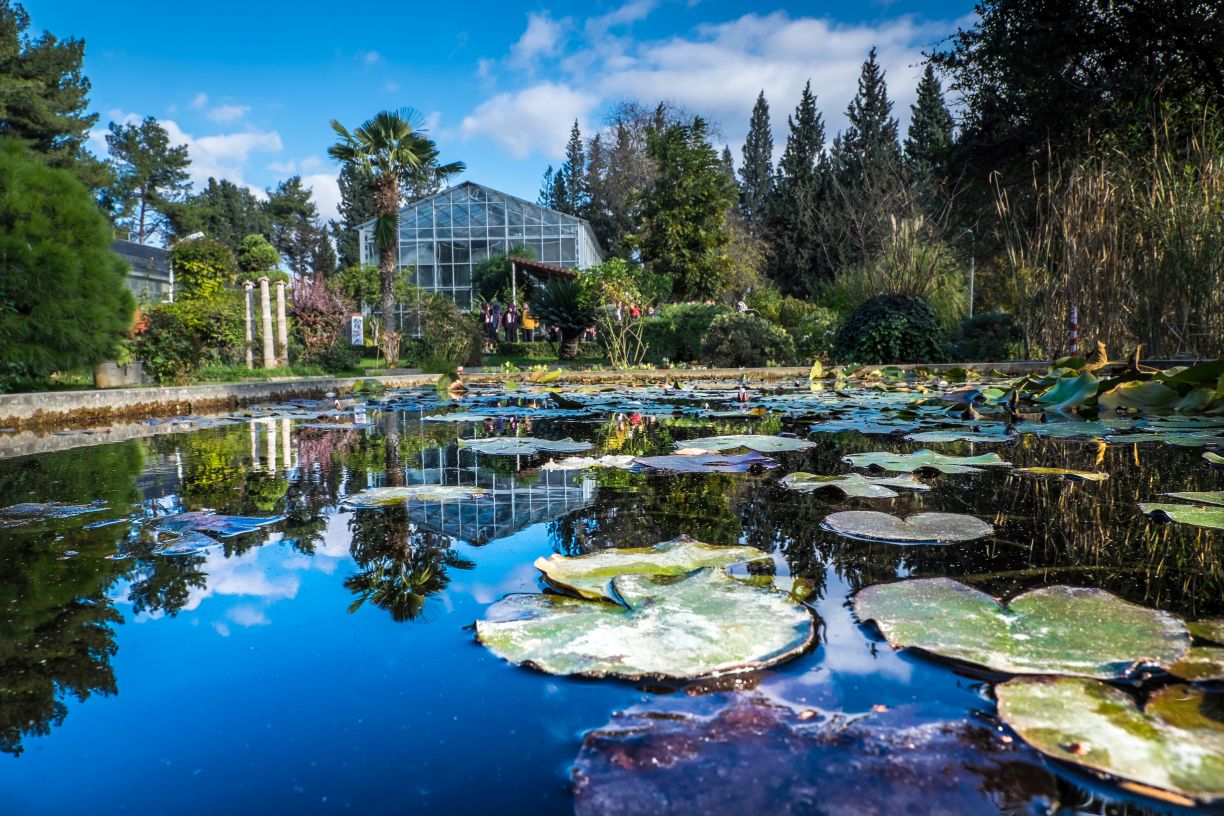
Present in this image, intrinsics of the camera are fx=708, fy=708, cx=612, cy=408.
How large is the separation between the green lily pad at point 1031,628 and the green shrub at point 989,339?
865 centimetres

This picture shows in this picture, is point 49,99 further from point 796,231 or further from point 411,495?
point 411,495

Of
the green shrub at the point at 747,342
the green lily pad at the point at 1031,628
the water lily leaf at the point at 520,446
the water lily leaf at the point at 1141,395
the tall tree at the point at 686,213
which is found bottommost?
the water lily leaf at the point at 520,446

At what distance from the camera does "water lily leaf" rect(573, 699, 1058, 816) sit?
1.50 feet

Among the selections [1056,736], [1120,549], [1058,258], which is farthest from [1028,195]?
[1056,736]

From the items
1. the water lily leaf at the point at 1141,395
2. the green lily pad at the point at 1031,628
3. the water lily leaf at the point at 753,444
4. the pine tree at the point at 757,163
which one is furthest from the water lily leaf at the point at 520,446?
the pine tree at the point at 757,163

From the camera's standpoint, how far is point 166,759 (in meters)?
0.53

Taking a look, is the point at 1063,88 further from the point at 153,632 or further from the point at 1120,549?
the point at 153,632

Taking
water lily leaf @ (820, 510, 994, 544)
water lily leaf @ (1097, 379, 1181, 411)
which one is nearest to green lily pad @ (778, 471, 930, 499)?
water lily leaf @ (820, 510, 994, 544)

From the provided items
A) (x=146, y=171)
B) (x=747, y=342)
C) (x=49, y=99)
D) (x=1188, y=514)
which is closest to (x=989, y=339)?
(x=747, y=342)

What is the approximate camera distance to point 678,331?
11445 millimetres

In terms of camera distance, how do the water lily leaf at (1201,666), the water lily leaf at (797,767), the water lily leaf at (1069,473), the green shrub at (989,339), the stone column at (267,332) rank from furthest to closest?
the stone column at (267,332)
the green shrub at (989,339)
the water lily leaf at (1069,473)
the water lily leaf at (1201,666)
the water lily leaf at (797,767)

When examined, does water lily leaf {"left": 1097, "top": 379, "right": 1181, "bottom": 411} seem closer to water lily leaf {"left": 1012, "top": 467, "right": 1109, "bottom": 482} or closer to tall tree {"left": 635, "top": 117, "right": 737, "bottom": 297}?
water lily leaf {"left": 1012, "top": 467, "right": 1109, "bottom": 482}

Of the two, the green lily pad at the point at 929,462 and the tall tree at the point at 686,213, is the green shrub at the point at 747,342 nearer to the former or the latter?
the green lily pad at the point at 929,462

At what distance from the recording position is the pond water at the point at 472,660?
49 cm
